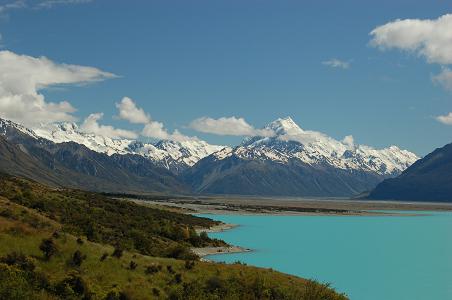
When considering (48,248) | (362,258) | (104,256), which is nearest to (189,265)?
(104,256)

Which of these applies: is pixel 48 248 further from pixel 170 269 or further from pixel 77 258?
pixel 170 269

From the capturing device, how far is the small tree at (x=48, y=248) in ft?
137

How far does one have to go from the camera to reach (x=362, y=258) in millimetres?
100500

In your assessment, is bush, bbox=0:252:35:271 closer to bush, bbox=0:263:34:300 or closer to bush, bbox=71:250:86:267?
bush, bbox=0:263:34:300

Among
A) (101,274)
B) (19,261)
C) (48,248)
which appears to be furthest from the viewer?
(48,248)

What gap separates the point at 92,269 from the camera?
4119 cm

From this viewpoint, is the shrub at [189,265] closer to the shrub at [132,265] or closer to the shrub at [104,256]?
the shrub at [132,265]

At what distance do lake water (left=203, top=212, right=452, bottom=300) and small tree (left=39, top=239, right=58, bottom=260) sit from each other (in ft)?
114

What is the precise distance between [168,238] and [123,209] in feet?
60.4

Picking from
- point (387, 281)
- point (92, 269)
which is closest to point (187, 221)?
point (387, 281)

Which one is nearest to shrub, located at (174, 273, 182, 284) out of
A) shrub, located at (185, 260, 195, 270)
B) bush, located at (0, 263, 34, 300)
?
shrub, located at (185, 260, 195, 270)

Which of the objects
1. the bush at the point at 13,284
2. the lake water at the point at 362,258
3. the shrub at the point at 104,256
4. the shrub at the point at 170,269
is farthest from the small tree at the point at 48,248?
the lake water at the point at 362,258

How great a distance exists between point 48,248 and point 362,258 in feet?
229

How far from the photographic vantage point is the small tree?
41875 millimetres
